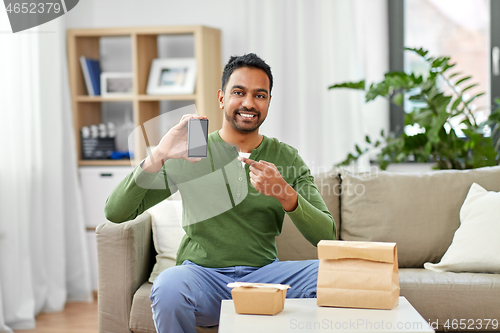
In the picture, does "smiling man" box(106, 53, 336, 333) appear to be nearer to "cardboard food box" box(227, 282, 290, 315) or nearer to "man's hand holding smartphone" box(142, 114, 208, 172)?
"man's hand holding smartphone" box(142, 114, 208, 172)

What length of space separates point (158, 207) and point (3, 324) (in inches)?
37.8

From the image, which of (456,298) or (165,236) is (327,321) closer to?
(456,298)

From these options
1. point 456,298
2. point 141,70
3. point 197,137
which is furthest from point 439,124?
point 141,70

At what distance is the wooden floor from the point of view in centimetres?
231

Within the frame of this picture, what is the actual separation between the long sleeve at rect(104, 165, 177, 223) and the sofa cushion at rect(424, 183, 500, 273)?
3.59 ft

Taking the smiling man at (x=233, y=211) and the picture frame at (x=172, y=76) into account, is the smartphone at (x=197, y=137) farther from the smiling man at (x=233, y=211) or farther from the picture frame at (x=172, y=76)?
the picture frame at (x=172, y=76)

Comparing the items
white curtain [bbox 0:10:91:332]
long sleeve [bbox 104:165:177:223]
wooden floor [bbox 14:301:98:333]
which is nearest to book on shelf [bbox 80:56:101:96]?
white curtain [bbox 0:10:91:332]

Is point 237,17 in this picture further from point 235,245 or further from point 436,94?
point 235,245

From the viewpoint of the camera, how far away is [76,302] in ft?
9.12

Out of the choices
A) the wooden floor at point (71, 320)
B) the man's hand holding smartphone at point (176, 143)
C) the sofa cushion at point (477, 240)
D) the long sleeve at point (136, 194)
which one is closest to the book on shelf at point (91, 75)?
the wooden floor at point (71, 320)

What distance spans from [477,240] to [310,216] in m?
0.82

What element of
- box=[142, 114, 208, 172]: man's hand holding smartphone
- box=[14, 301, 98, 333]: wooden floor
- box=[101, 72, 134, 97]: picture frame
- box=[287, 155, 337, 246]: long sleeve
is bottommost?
box=[14, 301, 98, 333]: wooden floor

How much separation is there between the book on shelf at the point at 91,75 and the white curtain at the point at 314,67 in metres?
0.95

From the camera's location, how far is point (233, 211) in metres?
1.50
